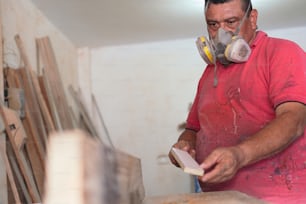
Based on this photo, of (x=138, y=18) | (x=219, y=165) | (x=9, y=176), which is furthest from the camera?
(x=138, y=18)

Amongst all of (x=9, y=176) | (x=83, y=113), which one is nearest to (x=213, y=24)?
(x=9, y=176)

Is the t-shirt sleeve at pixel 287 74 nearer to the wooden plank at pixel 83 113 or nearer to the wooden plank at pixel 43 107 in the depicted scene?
the wooden plank at pixel 43 107

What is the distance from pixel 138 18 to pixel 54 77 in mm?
891

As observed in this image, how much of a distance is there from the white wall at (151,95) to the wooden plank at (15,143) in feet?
5.26

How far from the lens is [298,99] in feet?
3.16

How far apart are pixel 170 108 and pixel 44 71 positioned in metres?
1.40

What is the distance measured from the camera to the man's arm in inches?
32.1

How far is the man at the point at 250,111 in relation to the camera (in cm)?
93

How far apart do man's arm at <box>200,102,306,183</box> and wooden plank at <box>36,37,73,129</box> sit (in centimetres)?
201

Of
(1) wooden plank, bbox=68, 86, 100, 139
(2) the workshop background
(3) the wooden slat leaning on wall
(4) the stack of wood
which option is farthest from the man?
(1) wooden plank, bbox=68, 86, 100, 139

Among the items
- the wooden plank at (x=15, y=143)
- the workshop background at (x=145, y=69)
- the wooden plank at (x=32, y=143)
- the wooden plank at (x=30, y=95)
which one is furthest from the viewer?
the workshop background at (x=145, y=69)

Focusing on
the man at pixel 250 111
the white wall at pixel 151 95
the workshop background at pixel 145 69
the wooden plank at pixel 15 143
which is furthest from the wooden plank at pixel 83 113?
the man at pixel 250 111

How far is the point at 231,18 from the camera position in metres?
1.31

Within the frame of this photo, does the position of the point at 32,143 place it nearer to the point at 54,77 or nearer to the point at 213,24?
the point at 54,77
